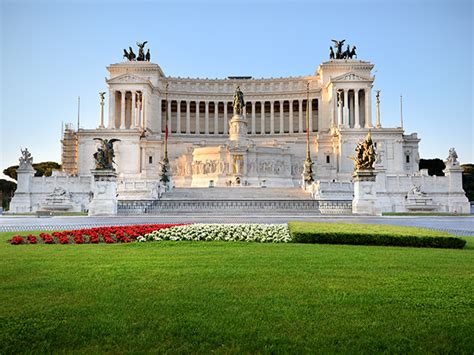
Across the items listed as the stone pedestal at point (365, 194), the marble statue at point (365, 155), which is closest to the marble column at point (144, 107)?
the marble statue at point (365, 155)

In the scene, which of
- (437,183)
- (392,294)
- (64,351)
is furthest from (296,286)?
(437,183)

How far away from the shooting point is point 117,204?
Answer: 37.3 metres

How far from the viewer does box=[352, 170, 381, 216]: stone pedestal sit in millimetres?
35344

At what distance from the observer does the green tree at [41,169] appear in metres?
93.1

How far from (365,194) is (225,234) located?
21155mm

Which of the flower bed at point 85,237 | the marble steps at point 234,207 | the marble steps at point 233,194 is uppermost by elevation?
the marble steps at point 233,194

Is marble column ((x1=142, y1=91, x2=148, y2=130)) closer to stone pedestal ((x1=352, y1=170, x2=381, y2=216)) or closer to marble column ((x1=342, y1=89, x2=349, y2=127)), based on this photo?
marble column ((x1=342, y1=89, x2=349, y2=127))

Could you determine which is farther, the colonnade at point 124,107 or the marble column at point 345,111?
the colonnade at point 124,107

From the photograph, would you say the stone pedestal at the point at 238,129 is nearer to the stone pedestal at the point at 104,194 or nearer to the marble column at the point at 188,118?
the marble column at the point at 188,118

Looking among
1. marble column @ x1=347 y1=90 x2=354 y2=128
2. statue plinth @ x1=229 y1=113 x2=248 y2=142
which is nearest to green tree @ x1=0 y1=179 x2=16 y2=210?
statue plinth @ x1=229 y1=113 x2=248 y2=142

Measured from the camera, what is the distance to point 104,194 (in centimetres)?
3559

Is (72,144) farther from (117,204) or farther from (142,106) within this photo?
(117,204)

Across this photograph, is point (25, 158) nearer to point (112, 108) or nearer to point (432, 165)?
point (112, 108)

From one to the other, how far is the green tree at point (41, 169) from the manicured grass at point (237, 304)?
86.4 meters
